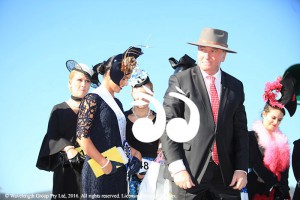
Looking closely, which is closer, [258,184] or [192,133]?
[192,133]

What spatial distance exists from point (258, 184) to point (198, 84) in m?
2.21

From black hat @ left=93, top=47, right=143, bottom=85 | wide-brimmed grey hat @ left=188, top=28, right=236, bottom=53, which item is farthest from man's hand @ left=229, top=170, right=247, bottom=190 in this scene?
black hat @ left=93, top=47, right=143, bottom=85

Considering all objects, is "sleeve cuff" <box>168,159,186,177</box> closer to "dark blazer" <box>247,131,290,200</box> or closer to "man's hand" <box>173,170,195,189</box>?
"man's hand" <box>173,170,195,189</box>

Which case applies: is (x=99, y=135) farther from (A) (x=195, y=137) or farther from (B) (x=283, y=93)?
(B) (x=283, y=93)

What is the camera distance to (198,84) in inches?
137

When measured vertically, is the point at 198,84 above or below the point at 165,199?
above

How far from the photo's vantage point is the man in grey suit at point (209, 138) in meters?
3.30

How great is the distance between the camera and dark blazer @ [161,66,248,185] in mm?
3320

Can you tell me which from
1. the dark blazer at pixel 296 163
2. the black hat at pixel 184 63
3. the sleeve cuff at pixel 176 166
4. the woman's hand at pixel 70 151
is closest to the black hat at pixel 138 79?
the black hat at pixel 184 63

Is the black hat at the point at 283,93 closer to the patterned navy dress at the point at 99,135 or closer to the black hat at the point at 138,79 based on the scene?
the black hat at the point at 138,79

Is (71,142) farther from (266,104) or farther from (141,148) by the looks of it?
(266,104)

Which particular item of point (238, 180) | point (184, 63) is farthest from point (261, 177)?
point (238, 180)

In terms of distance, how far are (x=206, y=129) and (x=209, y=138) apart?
64 mm

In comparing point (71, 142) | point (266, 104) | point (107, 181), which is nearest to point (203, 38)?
point (107, 181)
